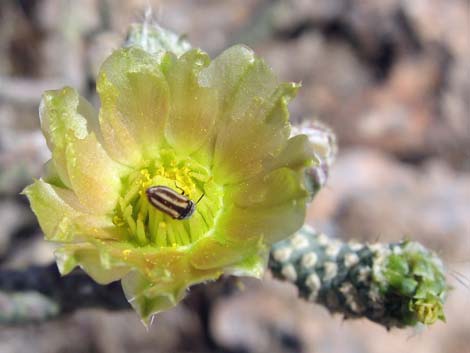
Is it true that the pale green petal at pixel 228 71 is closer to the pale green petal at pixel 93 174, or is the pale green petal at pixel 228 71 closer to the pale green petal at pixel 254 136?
the pale green petal at pixel 254 136

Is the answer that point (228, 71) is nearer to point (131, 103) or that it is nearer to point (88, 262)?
point (131, 103)

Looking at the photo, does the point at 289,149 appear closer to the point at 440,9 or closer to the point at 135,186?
the point at 135,186

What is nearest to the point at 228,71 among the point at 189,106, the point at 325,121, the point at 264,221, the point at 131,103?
the point at 189,106

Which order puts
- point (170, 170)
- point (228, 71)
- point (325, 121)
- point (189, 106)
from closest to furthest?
1. point (228, 71)
2. point (189, 106)
3. point (170, 170)
4. point (325, 121)

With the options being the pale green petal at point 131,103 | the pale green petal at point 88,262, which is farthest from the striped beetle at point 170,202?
the pale green petal at point 88,262

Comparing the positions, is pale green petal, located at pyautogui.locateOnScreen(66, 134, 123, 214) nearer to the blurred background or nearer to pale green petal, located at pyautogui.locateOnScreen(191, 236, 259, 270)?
pale green petal, located at pyautogui.locateOnScreen(191, 236, 259, 270)

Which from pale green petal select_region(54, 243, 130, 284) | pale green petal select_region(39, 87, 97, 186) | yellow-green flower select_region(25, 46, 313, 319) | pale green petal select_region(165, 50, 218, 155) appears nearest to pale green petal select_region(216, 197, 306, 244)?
yellow-green flower select_region(25, 46, 313, 319)

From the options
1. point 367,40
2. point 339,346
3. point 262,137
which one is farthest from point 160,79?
point 367,40
